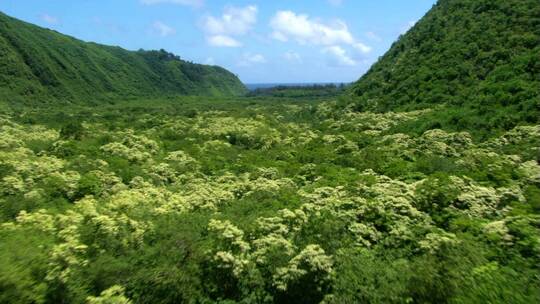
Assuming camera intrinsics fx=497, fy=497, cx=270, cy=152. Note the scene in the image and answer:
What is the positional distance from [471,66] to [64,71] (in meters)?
Answer: 115

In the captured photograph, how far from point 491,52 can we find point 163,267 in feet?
142

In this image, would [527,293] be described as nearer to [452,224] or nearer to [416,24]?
[452,224]

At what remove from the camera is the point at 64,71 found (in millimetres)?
133875

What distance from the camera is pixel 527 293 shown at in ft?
33.0

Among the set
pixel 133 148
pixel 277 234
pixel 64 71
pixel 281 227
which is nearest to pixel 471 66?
pixel 133 148

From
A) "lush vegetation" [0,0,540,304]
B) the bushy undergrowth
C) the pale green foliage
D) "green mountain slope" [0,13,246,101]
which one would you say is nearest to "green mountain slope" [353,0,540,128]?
"lush vegetation" [0,0,540,304]

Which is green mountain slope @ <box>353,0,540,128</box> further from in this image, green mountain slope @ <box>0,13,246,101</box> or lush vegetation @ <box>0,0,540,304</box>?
green mountain slope @ <box>0,13,246,101</box>

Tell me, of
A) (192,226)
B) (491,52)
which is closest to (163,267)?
(192,226)

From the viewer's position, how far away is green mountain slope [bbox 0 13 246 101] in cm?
11306

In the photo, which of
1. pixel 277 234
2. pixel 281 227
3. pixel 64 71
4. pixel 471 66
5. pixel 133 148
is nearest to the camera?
pixel 277 234

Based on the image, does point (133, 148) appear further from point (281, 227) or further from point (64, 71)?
point (64, 71)

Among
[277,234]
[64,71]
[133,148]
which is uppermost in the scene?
[277,234]

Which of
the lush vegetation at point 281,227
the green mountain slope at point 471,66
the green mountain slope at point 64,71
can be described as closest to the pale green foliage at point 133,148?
the lush vegetation at point 281,227

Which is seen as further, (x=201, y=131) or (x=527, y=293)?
(x=201, y=131)
